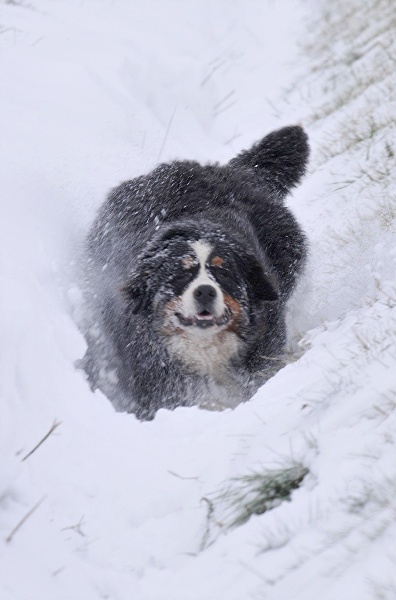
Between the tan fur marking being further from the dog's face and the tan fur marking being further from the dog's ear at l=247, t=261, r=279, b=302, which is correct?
the dog's ear at l=247, t=261, r=279, b=302

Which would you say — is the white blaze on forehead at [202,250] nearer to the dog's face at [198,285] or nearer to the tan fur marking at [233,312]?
the dog's face at [198,285]

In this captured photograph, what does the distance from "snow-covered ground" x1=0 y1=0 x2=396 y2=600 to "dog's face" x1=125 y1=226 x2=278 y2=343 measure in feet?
1.42

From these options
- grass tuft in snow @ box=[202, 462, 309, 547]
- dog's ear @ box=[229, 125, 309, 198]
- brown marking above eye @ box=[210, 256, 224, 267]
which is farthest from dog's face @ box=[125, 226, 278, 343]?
grass tuft in snow @ box=[202, 462, 309, 547]

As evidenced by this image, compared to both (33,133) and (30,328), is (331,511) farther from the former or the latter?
(33,133)

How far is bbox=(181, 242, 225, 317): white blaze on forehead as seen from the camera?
493cm

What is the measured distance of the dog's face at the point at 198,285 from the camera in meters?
5.00

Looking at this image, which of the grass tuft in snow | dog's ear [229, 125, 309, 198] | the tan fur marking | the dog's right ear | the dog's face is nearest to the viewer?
the grass tuft in snow

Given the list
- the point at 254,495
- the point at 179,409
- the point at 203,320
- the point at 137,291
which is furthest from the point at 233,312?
the point at 254,495

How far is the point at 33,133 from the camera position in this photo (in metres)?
6.51

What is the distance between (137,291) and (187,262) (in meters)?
0.41

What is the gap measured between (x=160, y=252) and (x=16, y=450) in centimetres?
235

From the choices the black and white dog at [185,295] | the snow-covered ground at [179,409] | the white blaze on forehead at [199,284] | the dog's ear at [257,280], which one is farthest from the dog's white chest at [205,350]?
the snow-covered ground at [179,409]

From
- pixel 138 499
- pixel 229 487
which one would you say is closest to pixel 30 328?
pixel 138 499

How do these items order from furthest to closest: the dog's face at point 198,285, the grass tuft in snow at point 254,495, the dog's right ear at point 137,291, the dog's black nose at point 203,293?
the dog's right ear at point 137,291 → the dog's face at point 198,285 → the dog's black nose at point 203,293 → the grass tuft in snow at point 254,495
